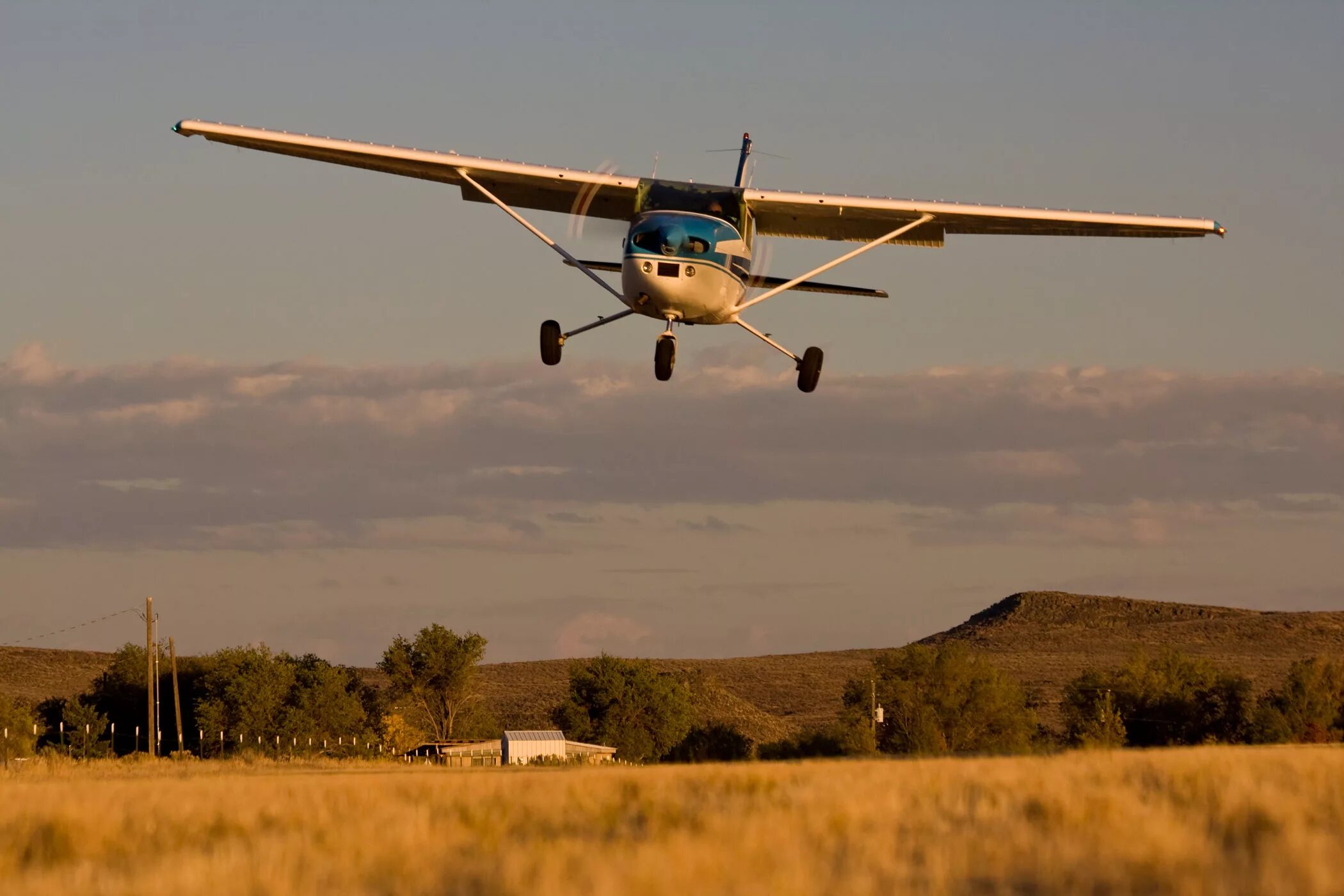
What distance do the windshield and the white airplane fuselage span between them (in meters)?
0.38

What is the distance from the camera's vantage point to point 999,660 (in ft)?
488

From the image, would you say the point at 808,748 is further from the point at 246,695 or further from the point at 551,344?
the point at 246,695

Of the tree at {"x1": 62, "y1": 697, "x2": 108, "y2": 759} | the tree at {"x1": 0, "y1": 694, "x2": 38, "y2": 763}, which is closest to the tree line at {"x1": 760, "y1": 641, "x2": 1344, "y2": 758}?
the tree at {"x1": 0, "y1": 694, "x2": 38, "y2": 763}

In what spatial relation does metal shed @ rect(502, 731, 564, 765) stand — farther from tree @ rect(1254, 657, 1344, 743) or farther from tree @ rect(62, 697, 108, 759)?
tree @ rect(1254, 657, 1344, 743)

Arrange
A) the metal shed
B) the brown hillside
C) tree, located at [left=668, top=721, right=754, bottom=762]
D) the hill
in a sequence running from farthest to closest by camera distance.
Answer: the brown hillside < the hill < the metal shed < tree, located at [left=668, top=721, right=754, bottom=762]

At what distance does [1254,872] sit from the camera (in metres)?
8.23

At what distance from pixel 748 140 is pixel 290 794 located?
108 ft

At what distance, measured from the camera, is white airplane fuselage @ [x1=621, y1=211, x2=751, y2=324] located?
101ft

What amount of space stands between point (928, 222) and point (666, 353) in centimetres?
951

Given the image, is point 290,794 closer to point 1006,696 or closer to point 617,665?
point 1006,696

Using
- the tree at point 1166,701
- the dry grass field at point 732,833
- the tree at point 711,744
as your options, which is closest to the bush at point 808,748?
the tree at point 711,744

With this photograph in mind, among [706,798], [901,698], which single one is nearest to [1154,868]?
[706,798]

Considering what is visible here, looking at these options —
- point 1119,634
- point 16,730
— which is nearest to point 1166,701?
point 16,730

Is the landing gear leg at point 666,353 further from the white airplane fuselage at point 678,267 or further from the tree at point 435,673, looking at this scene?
the tree at point 435,673
